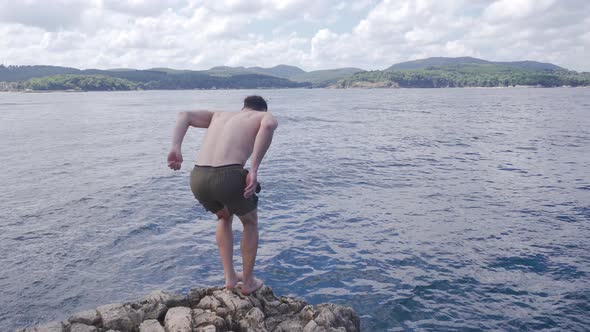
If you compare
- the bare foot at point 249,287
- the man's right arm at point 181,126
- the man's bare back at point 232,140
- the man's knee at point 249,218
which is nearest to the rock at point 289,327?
the bare foot at point 249,287

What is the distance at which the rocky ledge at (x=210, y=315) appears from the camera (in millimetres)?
6340

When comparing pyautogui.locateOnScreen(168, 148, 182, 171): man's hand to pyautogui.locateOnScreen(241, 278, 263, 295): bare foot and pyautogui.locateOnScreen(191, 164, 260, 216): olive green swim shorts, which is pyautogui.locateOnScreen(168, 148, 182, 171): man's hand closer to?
pyautogui.locateOnScreen(191, 164, 260, 216): olive green swim shorts

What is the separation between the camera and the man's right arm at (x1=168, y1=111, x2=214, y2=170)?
23.1 feet

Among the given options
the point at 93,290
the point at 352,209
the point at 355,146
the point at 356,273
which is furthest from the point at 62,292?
the point at 355,146

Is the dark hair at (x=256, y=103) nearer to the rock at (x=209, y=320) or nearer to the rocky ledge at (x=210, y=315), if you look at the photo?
the rocky ledge at (x=210, y=315)

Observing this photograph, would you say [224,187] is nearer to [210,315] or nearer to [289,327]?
[210,315]

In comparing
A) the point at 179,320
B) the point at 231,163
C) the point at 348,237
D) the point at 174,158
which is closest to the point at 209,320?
the point at 179,320

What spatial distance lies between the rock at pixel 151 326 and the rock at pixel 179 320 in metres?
0.12

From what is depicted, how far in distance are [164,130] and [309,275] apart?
38488 millimetres

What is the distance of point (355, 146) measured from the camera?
3195cm

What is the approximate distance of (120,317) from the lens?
6.44 meters

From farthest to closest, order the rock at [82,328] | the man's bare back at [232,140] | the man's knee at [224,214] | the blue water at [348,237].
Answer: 1. the blue water at [348,237]
2. the man's knee at [224,214]
3. the man's bare back at [232,140]
4. the rock at [82,328]

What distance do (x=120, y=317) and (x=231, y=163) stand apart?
277cm

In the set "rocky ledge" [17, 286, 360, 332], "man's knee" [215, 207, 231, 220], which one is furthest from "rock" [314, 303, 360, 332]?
"man's knee" [215, 207, 231, 220]
